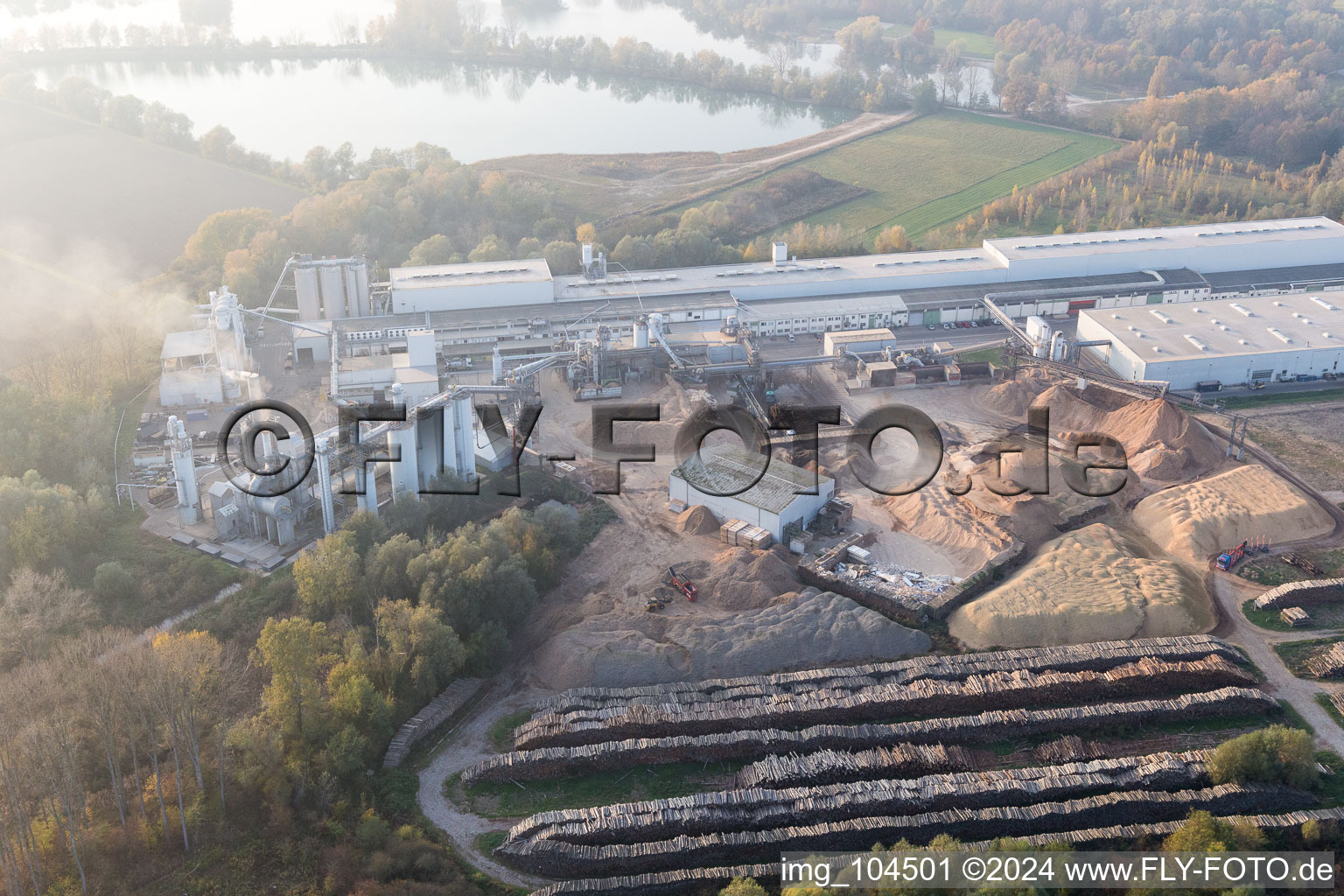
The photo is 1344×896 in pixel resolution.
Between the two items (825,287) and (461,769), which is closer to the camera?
(461,769)

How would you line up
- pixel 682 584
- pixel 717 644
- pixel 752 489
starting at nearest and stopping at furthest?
1. pixel 717 644
2. pixel 682 584
3. pixel 752 489

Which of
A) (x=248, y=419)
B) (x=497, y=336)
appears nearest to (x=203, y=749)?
(x=248, y=419)

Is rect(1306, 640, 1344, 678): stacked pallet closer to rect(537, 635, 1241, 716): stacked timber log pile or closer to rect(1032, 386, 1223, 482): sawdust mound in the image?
rect(537, 635, 1241, 716): stacked timber log pile

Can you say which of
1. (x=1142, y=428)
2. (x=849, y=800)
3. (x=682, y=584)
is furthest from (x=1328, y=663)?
(x=682, y=584)

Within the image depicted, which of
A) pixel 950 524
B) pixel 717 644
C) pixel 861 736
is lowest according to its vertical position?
pixel 861 736

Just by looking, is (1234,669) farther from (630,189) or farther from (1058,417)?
(630,189)

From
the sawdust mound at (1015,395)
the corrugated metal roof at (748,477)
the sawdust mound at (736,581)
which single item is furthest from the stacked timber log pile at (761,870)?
the sawdust mound at (1015,395)

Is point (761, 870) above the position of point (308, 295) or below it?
below

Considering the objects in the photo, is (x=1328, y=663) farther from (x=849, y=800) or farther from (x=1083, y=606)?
(x=849, y=800)

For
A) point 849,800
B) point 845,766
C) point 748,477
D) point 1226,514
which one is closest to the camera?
point 849,800
